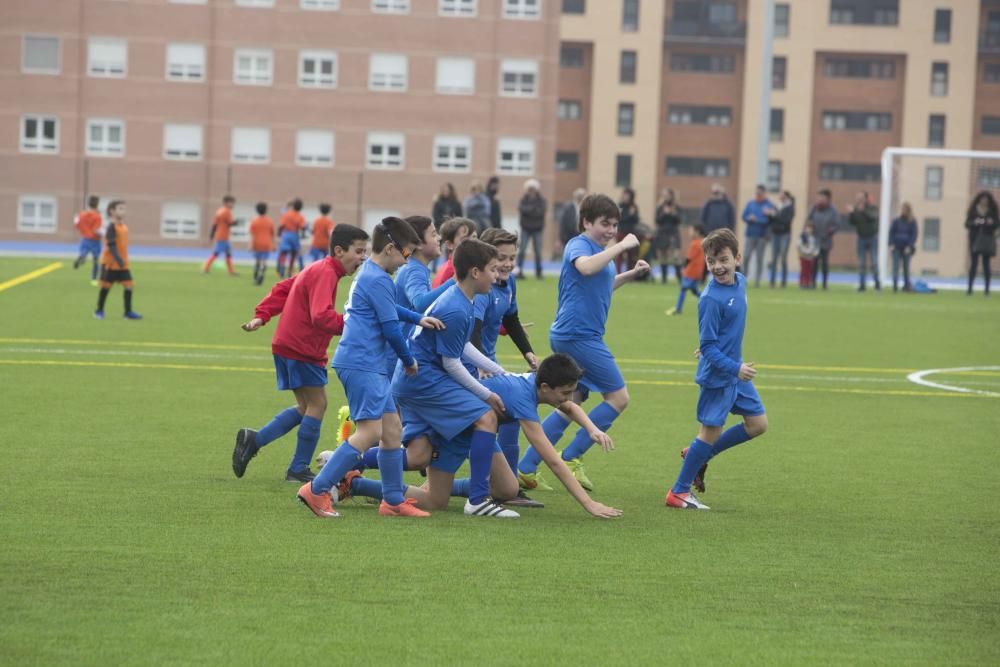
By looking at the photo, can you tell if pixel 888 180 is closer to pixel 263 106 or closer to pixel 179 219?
pixel 263 106

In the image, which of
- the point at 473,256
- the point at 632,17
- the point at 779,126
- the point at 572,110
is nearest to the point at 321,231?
the point at 473,256

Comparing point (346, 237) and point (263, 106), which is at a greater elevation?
point (263, 106)

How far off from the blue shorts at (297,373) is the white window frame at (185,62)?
55.3 m

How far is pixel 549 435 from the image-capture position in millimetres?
10250

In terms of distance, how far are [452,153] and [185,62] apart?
1105 centimetres

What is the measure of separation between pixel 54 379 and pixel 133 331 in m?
5.54

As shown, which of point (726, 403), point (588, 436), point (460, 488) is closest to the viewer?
point (460, 488)

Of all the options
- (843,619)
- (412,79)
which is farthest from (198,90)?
(843,619)

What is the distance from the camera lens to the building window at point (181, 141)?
6288 cm

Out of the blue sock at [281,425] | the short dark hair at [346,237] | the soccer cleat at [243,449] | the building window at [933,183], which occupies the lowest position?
the soccer cleat at [243,449]

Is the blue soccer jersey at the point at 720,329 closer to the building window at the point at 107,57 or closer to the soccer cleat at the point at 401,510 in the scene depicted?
the soccer cleat at the point at 401,510

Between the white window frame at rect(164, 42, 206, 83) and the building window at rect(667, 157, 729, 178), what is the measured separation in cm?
3141

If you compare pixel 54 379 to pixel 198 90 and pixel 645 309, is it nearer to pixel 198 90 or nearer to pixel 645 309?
pixel 645 309

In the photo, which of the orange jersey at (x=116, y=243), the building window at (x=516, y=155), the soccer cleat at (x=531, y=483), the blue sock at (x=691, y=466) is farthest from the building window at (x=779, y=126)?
the blue sock at (x=691, y=466)
